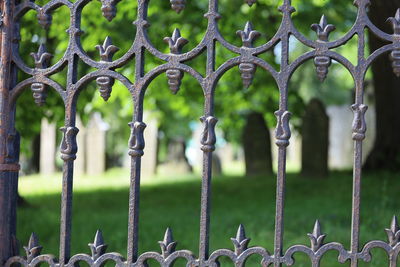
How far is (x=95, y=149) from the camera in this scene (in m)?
16.3

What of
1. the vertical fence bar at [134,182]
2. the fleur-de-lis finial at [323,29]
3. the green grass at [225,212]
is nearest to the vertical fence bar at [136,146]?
the vertical fence bar at [134,182]

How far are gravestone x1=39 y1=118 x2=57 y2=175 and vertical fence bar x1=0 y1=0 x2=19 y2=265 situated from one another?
14.8 meters

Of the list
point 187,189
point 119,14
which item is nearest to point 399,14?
point 119,14

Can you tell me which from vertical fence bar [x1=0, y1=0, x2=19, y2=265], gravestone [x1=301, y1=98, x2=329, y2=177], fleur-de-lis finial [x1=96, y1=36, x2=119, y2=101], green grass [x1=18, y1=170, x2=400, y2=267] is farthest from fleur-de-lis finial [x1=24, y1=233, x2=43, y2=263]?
gravestone [x1=301, y1=98, x2=329, y2=177]

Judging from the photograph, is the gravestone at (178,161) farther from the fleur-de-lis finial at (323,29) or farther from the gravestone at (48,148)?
the fleur-de-lis finial at (323,29)

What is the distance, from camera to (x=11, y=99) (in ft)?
9.37

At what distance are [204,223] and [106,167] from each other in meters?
14.3

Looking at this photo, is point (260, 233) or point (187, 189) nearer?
point (260, 233)

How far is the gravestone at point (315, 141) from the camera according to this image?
10.8 metres

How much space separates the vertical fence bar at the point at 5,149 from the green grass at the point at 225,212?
6.85 ft

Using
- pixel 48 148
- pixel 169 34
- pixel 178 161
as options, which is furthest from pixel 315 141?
pixel 48 148

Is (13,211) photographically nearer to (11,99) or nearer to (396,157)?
(11,99)

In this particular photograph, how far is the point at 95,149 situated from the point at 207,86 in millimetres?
13974

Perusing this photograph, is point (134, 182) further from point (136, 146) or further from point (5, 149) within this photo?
point (5, 149)
